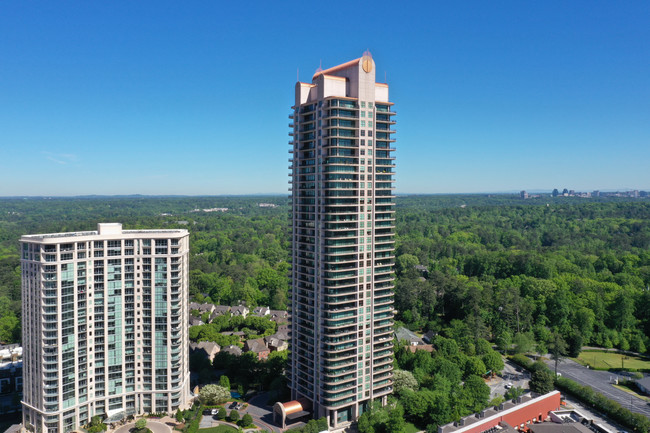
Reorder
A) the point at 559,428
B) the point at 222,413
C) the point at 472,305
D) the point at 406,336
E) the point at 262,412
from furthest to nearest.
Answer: the point at 472,305, the point at 406,336, the point at 262,412, the point at 222,413, the point at 559,428

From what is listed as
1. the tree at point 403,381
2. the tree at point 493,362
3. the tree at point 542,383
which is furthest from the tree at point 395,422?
the tree at point 493,362

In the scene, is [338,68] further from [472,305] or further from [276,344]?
[472,305]

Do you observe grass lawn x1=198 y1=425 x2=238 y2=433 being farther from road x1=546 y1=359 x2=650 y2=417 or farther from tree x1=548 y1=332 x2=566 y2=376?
tree x1=548 y1=332 x2=566 y2=376

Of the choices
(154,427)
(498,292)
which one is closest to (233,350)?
(154,427)

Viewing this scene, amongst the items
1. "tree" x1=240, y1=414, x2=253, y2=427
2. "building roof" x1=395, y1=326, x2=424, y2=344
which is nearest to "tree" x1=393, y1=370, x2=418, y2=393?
"tree" x1=240, y1=414, x2=253, y2=427

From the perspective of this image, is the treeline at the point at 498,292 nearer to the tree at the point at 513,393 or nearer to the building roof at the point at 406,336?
the building roof at the point at 406,336

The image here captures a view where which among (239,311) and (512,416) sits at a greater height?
(239,311)

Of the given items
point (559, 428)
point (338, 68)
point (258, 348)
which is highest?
point (338, 68)
